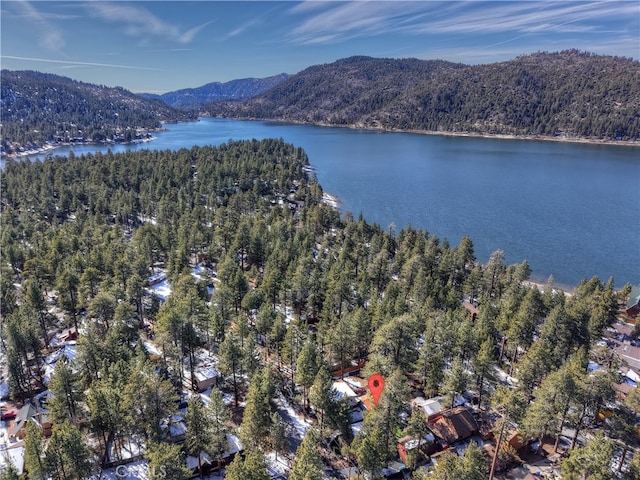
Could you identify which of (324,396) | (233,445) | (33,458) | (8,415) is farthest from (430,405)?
(8,415)

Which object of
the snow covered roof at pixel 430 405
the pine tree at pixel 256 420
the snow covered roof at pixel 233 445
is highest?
the pine tree at pixel 256 420

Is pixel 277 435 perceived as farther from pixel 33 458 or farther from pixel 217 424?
pixel 33 458

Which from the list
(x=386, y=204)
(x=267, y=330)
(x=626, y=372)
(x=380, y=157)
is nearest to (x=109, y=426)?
(x=267, y=330)

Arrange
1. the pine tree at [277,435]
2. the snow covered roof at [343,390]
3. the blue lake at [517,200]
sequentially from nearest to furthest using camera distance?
the pine tree at [277,435] < the snow covered roof at [343,390] < the blue lake at [517,200]

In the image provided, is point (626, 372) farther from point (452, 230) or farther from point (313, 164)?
point (313, 164)

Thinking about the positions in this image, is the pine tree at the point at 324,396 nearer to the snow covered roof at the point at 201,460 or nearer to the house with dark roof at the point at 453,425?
the snow covered roof at the point at 201,460

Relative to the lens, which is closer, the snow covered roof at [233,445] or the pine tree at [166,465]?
the pine tree at [166,465]

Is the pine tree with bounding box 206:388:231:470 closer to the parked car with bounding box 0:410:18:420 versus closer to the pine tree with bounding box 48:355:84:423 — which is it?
the pine tree with bounding box 48:355:84:423

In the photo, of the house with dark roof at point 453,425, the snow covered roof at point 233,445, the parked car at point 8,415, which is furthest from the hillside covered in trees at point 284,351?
the parked car at point 8,415
